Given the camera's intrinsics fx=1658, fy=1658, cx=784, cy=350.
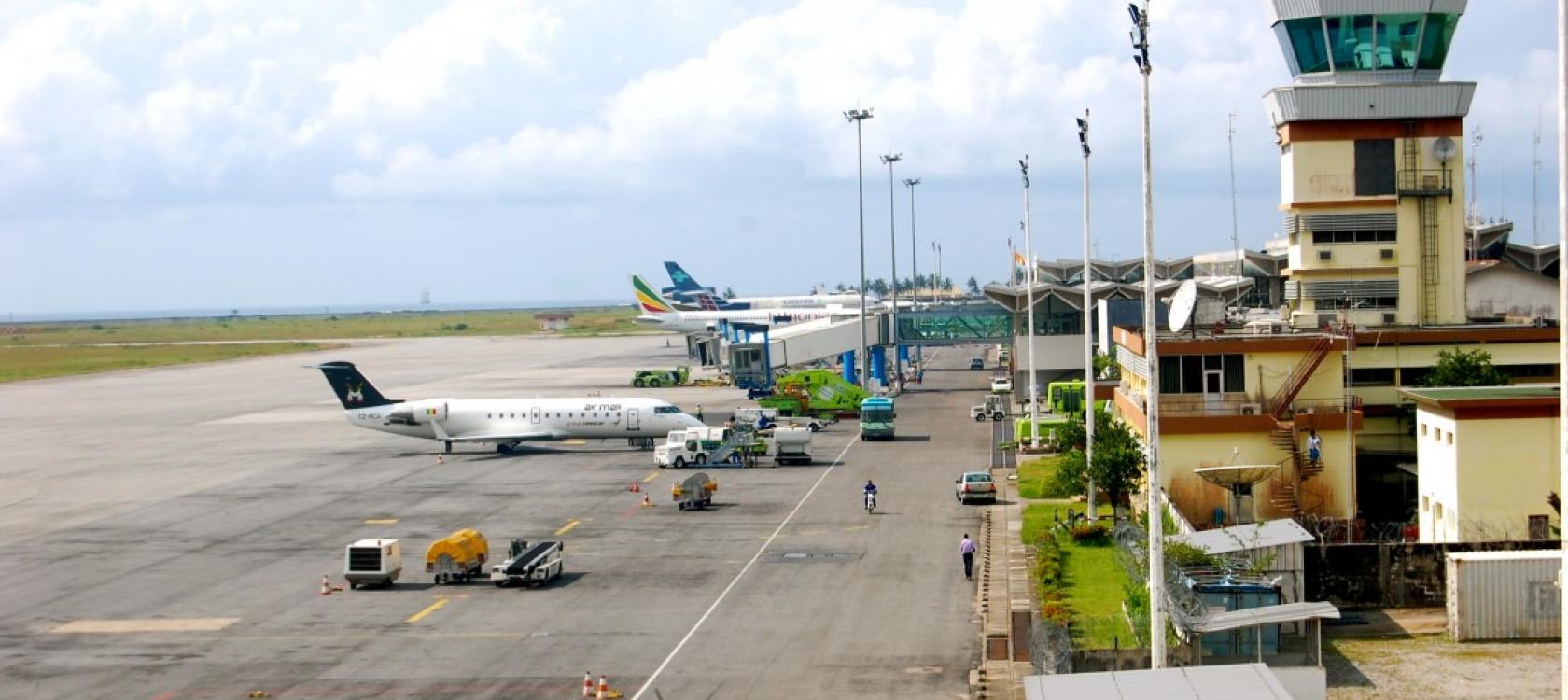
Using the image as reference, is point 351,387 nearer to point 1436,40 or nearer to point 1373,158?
point 1373,158

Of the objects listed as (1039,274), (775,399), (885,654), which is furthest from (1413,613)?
(1039,274)

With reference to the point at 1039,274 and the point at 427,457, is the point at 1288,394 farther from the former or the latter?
the point at 1039,274

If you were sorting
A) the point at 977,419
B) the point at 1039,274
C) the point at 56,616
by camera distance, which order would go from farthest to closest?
the point at 1039,274
the point at 977,419
the point at 56,616

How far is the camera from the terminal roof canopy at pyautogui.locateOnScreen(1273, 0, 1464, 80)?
65.9m

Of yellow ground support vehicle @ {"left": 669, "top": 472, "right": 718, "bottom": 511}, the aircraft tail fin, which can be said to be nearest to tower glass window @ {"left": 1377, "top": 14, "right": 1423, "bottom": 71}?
yellow ground support vehicle @ {"left": 669, "top": 472, "right": 718, "bottom": 511}

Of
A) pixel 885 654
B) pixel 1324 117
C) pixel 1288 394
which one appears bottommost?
pixel 885 654

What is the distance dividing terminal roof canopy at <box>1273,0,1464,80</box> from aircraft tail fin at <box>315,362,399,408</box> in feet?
168

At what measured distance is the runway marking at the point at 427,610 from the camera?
45.4 m

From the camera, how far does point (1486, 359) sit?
195 feet

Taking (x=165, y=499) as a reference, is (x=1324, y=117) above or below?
above

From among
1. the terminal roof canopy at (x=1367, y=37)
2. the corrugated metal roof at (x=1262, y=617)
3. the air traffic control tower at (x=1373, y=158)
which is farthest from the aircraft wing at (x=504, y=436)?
the corrugated metal roof at (x=1262, y=617)

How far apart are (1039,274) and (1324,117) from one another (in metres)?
78.9

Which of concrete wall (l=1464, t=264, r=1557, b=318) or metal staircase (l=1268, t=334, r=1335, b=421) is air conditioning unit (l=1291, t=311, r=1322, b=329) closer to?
metal staircase (l=1268, t=334, r=1335, b=421)

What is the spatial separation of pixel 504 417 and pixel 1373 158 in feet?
153
